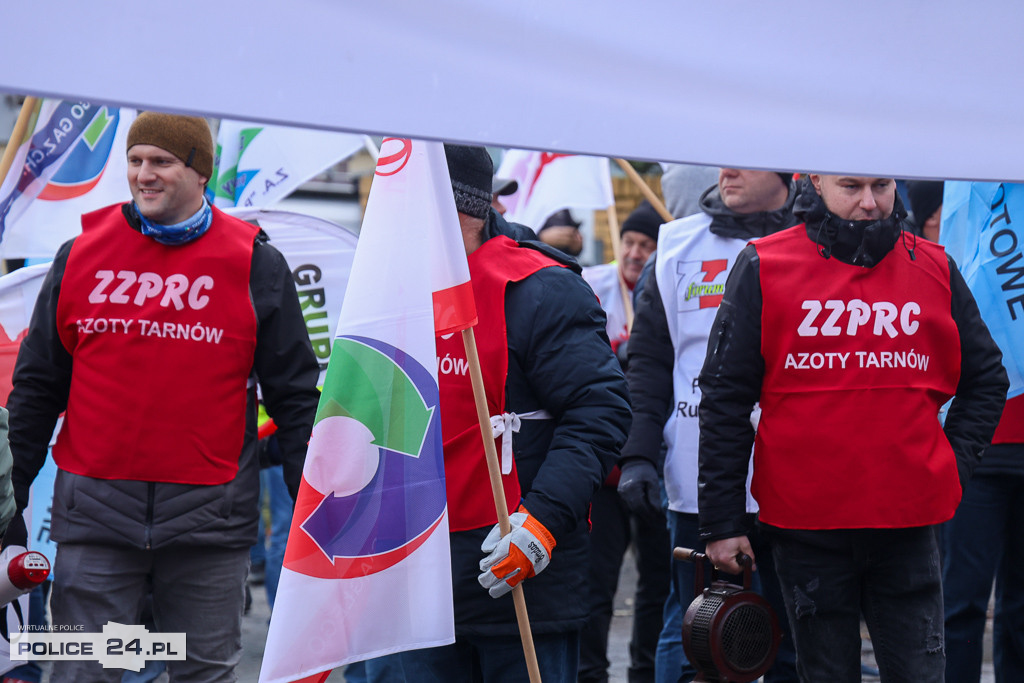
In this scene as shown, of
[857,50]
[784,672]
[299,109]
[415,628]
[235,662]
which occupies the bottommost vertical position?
[784,672]

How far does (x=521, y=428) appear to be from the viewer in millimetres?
3182

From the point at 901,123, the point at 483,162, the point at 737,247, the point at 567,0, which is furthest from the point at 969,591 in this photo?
the point at 567,0

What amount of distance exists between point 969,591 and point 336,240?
2.85 meters

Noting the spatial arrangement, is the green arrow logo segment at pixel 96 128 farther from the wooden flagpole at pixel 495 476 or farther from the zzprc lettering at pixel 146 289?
the wooden flagpole at pixel 495 476

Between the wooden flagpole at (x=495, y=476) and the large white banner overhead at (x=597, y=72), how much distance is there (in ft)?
4.14

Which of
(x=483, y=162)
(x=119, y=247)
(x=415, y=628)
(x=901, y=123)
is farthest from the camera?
(x=119, y=247)

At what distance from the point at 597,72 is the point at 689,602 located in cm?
347

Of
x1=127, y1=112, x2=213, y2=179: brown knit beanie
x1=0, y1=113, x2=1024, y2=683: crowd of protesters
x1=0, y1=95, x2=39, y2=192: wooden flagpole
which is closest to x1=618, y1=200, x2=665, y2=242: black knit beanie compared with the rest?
x1=0, y1=113, x2=1024, y2=683: crowd of protesters

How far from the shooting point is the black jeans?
3.44 metres

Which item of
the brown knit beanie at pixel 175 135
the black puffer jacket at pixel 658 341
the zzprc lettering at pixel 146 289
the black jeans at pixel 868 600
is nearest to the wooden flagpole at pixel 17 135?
the brown knit beanie at pixel 175 135

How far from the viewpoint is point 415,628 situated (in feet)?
9.70

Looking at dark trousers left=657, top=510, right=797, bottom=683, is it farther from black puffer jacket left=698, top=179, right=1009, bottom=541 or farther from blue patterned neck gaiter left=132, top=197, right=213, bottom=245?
blue patterned neck gaiter left=132, top=197, right=213, bottom=245

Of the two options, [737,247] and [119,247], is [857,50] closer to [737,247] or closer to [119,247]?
[119,247]

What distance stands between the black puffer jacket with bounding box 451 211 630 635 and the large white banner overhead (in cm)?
146
